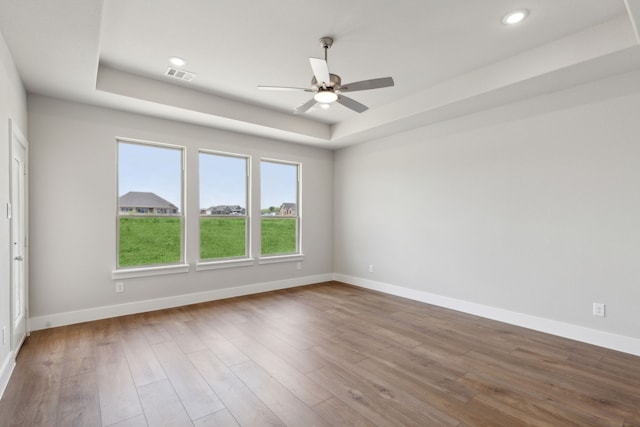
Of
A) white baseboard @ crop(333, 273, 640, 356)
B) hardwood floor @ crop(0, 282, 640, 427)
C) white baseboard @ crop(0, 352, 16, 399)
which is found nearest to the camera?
hardwood floor @ crop(0, 282, 640, 427)

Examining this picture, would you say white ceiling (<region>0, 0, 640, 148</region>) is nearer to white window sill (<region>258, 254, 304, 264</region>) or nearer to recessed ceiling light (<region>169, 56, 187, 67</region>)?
recessed ceiling light (<region>169, 56, 187, 67</region>)

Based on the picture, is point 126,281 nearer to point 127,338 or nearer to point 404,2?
point 127,338

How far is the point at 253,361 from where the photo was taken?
112 inches

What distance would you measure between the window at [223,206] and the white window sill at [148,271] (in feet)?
1.25

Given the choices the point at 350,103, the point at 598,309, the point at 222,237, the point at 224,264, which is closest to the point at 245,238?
the point at 222,237

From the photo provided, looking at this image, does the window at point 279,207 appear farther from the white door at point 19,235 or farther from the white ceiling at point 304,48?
the white door at point 19,235

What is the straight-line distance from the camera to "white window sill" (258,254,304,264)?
17.9 feet

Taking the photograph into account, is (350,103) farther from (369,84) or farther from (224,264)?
(224,264)

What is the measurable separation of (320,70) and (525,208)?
2958 mm

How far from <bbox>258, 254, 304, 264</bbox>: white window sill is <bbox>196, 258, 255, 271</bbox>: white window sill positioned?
0.74ft

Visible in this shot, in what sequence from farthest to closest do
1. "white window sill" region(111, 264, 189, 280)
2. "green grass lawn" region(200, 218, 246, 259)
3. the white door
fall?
1. "green grass lawn" region(200, 218, 246, 259)
2. "white window sill" region(111, 264, 189, 280)
3. the white door

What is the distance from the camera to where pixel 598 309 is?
3211mm

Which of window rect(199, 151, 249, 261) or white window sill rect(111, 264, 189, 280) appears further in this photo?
window rect(199, 151, 249, 261)

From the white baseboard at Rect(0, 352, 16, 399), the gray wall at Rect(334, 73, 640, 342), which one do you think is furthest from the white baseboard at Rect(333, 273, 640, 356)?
the white baseboard at Rect(0, 352, 16, 399)
